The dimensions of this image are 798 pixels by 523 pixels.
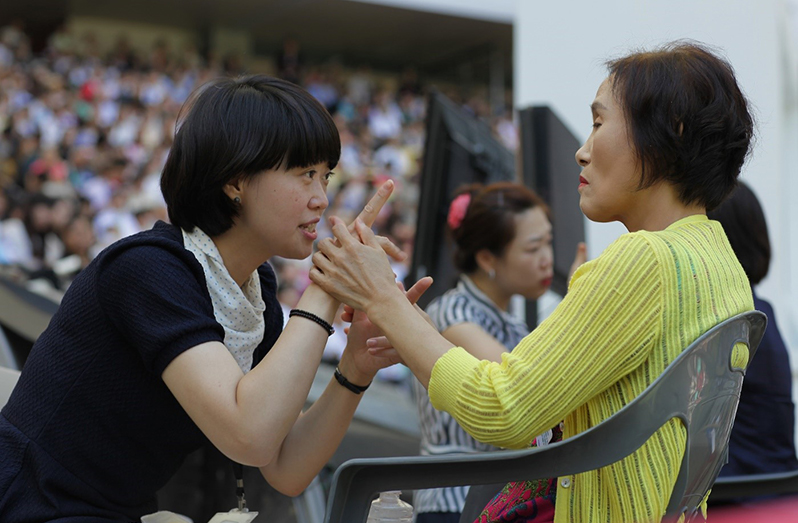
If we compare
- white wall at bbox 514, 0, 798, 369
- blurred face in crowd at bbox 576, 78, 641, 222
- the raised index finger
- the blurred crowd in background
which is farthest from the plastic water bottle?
the blurred crowd in background

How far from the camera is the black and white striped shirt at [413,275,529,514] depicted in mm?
2420

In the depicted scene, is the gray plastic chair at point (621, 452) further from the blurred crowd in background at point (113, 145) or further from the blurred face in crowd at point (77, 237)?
the blurred face in crowd at point (77, 237)

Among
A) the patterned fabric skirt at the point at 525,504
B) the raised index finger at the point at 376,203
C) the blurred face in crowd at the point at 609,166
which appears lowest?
the patterned fabric skirt at the point at 525,504

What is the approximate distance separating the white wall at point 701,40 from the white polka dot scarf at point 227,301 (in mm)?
2367

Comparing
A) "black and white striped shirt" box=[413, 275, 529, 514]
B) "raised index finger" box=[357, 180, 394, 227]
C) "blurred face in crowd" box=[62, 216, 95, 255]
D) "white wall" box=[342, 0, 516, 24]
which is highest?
"white wall" box=[342, 0, 516, 24]

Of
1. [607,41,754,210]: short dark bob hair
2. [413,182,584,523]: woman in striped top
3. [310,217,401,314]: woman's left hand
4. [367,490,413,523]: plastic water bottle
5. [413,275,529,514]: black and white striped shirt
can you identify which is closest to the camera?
[607,41,754,210]: short dark bob hair

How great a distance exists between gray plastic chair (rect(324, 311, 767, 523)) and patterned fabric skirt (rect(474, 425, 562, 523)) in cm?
21

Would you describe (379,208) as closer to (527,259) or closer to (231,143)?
(231,143)

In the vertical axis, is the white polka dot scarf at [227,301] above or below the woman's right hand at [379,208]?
below

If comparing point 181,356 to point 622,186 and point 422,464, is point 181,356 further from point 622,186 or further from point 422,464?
point 622,186

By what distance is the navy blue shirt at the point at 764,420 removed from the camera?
229 centimetres

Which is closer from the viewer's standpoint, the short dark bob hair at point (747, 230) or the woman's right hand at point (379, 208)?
the woman's right hand at point (379, 208)

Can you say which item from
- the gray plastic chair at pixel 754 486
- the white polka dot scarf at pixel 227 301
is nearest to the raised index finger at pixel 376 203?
the white polka dot scarf at pixel 227 301

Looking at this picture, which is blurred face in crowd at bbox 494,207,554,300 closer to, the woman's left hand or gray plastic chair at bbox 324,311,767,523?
the woman's left hand
